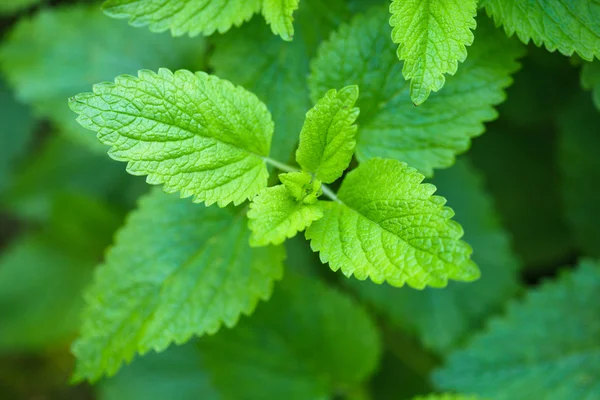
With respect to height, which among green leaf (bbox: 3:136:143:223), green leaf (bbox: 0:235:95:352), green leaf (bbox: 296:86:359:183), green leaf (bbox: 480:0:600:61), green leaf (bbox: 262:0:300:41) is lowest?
green leaf (bbox: 0:235:95:352)

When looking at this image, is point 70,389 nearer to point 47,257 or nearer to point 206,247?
point 47,257

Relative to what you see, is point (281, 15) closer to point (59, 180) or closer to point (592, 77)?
point (592, 77)

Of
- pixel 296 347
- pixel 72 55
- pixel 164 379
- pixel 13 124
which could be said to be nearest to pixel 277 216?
pixel 296 347

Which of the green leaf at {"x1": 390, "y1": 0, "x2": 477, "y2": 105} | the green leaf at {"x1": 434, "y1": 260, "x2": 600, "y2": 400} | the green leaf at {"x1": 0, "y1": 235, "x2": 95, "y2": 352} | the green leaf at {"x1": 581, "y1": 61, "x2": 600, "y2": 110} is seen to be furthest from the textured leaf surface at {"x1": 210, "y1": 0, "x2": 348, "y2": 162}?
the green leaf at {"x1": 0, "y1": 235, "x2": 95, "y2": 352}

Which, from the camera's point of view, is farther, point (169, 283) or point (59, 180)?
point (59, 180)

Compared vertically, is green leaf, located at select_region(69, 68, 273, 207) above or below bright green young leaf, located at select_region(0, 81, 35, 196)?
above

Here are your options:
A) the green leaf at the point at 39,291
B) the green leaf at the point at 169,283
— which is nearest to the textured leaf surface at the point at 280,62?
the green leaf at the point at 169,283

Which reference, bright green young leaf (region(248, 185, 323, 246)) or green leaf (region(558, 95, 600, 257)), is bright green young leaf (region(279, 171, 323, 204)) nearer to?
bright green young leaf (region(248, 185, 323, 246))
